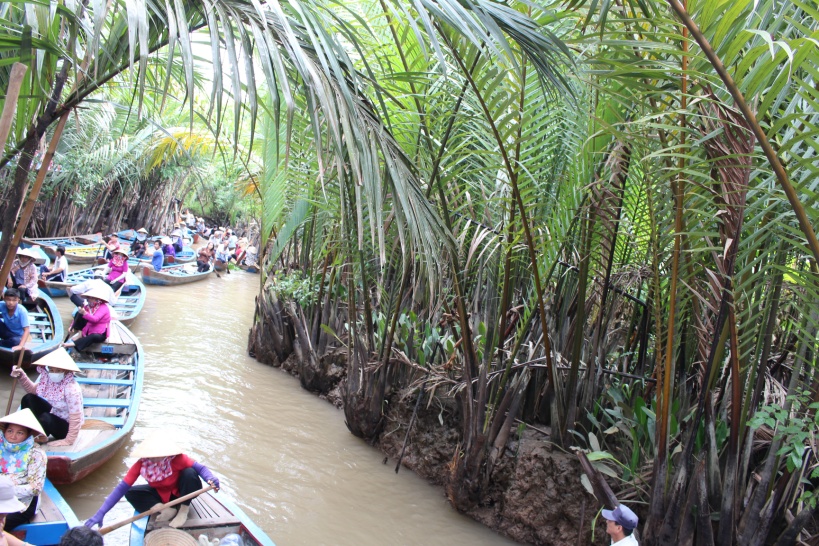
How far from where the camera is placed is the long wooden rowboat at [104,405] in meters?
4.29

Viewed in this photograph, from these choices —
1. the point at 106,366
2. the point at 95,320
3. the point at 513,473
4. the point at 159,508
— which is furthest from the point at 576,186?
the point at 95,320

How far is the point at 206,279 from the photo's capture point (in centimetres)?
1773

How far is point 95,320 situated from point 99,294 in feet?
1.06

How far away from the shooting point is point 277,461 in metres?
5.79

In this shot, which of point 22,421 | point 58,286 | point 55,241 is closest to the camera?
point 22,421

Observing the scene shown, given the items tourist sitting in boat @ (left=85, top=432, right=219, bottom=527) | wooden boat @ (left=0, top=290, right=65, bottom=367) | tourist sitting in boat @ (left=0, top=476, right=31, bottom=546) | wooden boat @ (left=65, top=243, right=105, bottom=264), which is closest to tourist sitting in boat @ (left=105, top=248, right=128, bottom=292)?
wooden boat @ (left=0, top=290, right=65, bottom=367)

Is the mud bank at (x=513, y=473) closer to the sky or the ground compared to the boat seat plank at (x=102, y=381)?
closer to the sky

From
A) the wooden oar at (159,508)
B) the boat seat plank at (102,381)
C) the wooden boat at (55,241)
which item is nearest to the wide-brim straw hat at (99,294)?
the boat seat plank at (102,381)

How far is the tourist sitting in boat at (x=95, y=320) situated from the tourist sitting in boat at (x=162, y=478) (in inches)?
141

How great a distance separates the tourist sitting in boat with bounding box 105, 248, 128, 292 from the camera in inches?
419

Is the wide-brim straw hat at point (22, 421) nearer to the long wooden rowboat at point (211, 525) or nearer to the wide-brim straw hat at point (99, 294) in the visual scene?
the long wooden rowboat at point (211, 525)

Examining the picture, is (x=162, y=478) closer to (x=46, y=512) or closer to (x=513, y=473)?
(x=46, y=512)

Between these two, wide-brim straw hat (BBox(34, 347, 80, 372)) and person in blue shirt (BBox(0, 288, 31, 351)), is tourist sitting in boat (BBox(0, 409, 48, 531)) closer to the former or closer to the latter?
wide-brim straw hat (BBox(34, 347, 80, 372))

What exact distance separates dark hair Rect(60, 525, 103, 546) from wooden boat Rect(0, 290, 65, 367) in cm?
414
